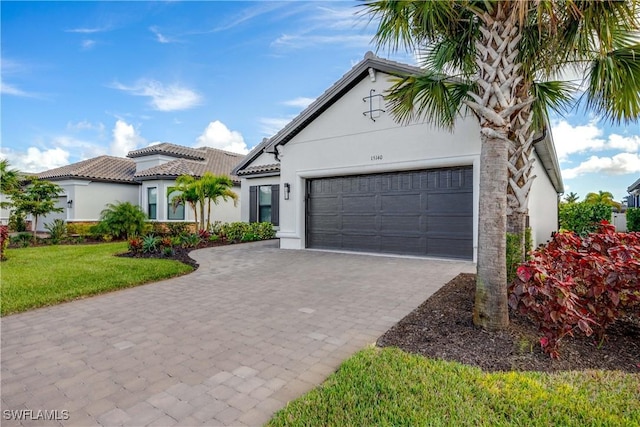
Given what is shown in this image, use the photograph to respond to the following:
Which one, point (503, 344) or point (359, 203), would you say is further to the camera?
point (359, 203)

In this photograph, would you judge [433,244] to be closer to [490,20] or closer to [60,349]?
[490,20]

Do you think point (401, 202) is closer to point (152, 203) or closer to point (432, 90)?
point (432, 90)

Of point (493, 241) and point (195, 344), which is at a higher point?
point (493, 241)

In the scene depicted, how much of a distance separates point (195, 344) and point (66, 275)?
5.77m

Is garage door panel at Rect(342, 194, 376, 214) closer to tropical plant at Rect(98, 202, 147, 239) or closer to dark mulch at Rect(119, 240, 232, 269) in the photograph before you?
dark mulch at Rect(119, 240, 232, 269)

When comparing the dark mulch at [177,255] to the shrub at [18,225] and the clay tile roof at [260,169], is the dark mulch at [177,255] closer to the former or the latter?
the clay tile roof at [260,169]

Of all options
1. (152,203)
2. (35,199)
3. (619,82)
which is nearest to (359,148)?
(619,82)

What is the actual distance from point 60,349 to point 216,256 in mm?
7303

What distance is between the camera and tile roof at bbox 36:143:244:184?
1967 cm

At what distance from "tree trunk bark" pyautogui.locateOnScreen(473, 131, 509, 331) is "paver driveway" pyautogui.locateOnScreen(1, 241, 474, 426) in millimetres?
1325

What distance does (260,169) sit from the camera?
1689 centimetres

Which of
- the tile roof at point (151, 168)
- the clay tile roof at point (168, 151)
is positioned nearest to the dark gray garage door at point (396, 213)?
the tile roof at point (151, 168)

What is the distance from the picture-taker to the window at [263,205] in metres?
17.2

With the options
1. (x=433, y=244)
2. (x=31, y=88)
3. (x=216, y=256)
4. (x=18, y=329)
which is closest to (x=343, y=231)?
(x=433, y=244)
